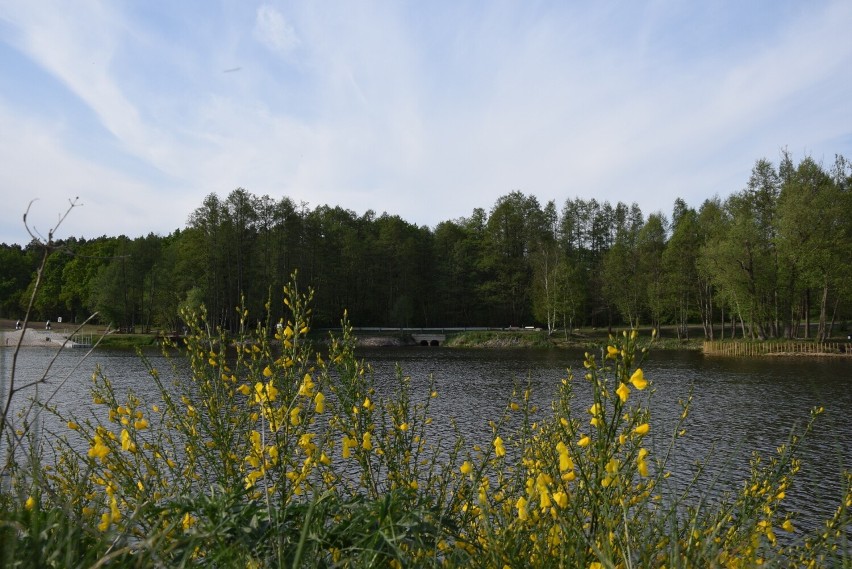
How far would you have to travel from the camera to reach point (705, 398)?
1958cm

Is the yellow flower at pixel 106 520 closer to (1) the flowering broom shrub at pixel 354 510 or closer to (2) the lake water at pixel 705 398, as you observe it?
(1) the flowering broom shrub at pixel 354 510

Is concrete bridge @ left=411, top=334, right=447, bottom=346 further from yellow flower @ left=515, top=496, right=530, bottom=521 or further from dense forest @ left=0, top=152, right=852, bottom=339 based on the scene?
yellow flower @ left=515, top=496, right=530, bottom=521

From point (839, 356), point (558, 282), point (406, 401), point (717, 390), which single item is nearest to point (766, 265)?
point (839, 356)

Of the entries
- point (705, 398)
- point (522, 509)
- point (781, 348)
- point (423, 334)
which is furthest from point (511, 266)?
point (522, 509)

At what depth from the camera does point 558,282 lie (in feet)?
166

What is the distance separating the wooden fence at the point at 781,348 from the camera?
1350 inches

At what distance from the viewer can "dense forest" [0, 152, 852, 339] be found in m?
37.8

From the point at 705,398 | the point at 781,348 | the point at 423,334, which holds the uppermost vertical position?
the point at 423,334

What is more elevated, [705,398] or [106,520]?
[106,520]

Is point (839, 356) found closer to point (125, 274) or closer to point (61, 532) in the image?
point (61, 532)

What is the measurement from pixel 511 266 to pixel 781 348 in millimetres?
26488

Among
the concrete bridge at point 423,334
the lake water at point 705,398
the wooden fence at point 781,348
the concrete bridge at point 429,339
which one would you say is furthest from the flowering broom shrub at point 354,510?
the concrete bridge at point 429,339

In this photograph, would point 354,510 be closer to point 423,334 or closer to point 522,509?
point 522,509

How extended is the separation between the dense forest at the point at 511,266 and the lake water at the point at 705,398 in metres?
7.97
